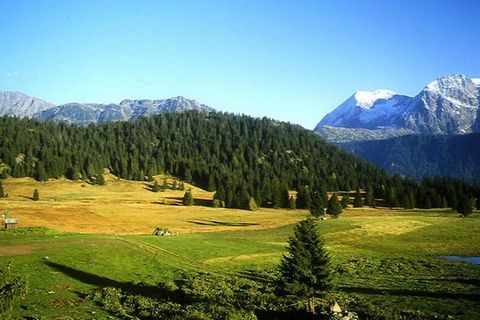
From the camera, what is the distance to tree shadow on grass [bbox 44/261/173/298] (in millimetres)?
33656

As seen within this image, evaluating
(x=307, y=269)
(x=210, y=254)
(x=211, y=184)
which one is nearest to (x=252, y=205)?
(x=211, y=184)

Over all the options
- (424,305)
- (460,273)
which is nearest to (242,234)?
(460,273)

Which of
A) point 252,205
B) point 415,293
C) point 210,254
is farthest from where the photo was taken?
point 252,205

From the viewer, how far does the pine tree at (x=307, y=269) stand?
30.7 metres

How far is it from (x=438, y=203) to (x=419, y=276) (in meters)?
121

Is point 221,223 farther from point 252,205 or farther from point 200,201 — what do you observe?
point 200,201

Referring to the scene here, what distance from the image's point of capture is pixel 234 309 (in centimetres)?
3011

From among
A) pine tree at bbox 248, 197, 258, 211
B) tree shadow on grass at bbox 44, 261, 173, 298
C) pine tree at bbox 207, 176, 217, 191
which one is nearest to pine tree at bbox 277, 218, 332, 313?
tree shadow on grass at bbox 44, 261, 173, 298

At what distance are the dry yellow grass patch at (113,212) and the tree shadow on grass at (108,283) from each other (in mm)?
40244

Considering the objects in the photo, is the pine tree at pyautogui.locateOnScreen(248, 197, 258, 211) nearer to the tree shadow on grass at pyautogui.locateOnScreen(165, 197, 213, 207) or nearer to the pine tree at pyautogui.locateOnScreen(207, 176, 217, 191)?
the tree shadow on grass at pyautogui.locateOnScreen(165, 197, 213, 207)

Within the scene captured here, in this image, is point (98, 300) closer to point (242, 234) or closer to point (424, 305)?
point (424, 305)

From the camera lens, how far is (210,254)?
5634 centimetres

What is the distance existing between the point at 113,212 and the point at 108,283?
249ft

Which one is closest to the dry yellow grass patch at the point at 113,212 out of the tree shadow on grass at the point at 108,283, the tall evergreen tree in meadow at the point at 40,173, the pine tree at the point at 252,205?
the tall evergreen tree in meadow at the point at 40,173
